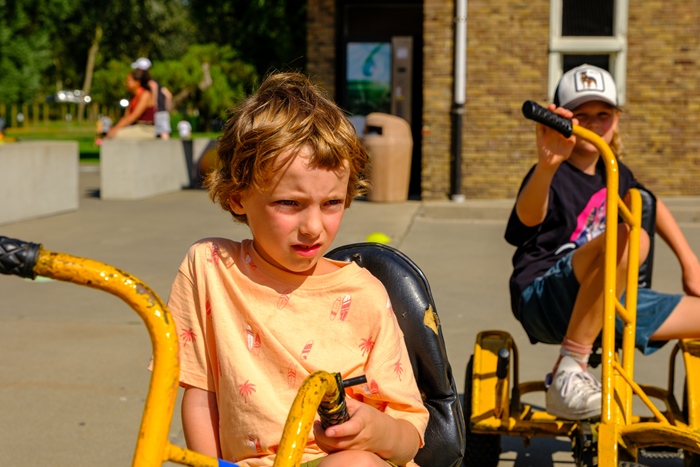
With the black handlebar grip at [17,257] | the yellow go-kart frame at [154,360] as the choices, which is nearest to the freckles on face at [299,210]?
the yellow go-kart frame at [154,360]

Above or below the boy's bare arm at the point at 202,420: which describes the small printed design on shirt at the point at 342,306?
above

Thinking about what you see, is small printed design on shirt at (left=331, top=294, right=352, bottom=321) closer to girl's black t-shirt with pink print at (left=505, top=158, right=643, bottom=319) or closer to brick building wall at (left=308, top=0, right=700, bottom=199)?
girl's black t-shirt with pink print at (left=505, top=158, right=643, bottom=319)

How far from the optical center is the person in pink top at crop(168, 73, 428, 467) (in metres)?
2.16

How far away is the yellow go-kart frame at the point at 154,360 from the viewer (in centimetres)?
138

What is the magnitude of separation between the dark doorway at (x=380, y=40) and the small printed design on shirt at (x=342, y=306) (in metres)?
11.7

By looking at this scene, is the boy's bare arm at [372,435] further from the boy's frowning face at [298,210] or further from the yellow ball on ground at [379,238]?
the yellow ball on ground at [379,238]

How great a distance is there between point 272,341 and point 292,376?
0.29 feet

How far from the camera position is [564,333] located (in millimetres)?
3686

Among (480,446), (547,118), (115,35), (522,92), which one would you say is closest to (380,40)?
(522,92)

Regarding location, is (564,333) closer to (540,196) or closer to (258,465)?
(540,196)

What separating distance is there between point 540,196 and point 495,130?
9120 millimetres

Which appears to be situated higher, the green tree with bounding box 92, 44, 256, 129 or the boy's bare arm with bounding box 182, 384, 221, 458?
the green tree with bounding box 92, 44, 256, 129

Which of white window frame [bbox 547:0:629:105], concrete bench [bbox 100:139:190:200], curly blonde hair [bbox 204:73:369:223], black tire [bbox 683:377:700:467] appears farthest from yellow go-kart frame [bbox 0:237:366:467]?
concrete bench [bbox 100:139:190:200]

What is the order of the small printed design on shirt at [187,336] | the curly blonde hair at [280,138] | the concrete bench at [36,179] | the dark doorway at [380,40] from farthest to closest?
the dark doorway at [380,40], the concrete bench at [36,179], the small printed design on shirt at [187,336], the curly blonde hair at [280,138]
